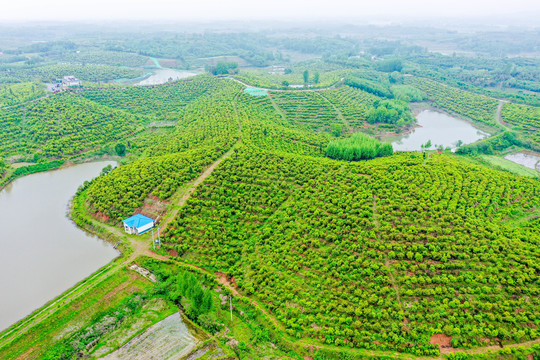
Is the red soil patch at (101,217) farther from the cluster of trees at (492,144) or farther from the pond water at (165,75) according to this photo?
the pond water at (165,75)

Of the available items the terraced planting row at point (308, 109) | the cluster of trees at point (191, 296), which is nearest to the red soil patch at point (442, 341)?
the cluster of trees at point (191, 296)

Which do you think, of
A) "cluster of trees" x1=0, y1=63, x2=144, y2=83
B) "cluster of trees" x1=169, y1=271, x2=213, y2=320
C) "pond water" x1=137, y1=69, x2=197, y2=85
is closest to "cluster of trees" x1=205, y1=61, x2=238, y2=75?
"pond water" x1=137, y1=69, x2=197, y2=85

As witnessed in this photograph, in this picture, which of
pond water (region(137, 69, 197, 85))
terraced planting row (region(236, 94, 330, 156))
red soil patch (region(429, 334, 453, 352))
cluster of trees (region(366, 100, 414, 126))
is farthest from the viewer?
pond water (region(137, 69, 197, 85))

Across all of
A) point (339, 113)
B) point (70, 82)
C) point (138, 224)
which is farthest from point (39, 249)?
point (70, 82)

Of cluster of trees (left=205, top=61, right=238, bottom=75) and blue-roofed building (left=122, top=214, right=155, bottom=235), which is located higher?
cluster of trees (left=205, top=61, right=238, bottom=75)

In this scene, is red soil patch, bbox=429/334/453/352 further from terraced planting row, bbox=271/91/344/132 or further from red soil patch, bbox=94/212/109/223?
terraced planting row, bbox=271/91/344/132

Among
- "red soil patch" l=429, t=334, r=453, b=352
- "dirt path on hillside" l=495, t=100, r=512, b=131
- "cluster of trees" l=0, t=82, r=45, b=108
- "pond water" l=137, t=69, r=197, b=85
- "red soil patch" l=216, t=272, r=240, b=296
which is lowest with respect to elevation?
"red soil patch" l=216, t=272, r=240, b=296

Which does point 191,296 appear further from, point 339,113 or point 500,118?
point 500,118
